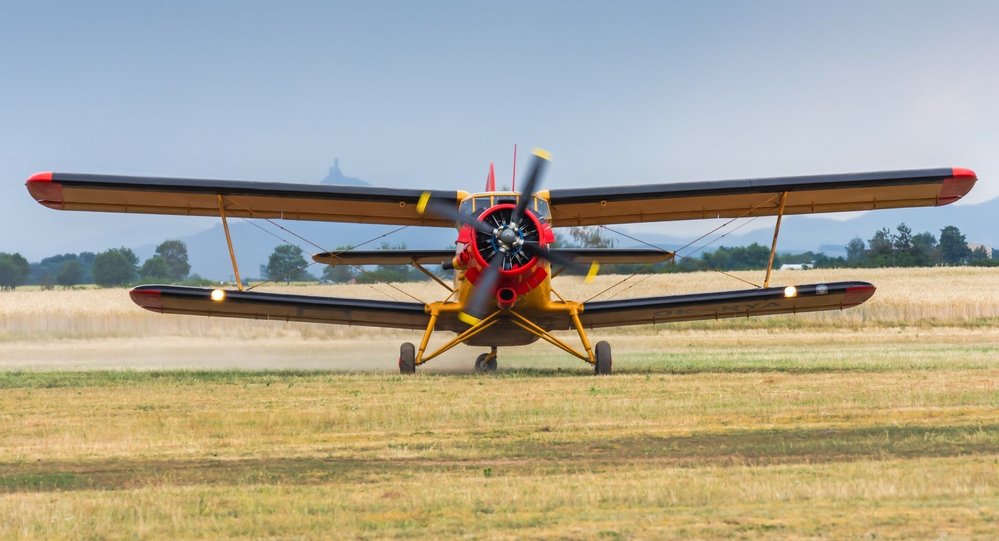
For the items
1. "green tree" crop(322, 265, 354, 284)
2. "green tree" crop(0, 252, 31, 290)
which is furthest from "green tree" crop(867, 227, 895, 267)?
"green tree" crop(0, 252, 31, 290)

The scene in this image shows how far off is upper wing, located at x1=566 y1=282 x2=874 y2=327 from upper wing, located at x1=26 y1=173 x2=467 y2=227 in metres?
3.49

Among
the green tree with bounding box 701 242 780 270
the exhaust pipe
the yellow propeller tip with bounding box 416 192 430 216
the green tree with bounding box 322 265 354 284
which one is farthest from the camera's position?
the green tree with bounding box 701 242 780 270

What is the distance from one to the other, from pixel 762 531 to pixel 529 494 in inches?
69.8

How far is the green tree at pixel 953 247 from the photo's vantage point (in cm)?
10915

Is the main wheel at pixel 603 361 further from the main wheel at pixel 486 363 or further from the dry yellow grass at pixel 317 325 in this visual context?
the dry yellow grass at pixel 317 325

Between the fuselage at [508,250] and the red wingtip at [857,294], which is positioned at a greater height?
the fuselage at [508,250]

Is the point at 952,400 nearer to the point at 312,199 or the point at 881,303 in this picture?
the point at 312,199

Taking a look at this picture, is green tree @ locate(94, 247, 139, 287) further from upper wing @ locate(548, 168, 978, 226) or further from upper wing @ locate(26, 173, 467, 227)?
upper wing @ locate(548, 168, 978, 226)

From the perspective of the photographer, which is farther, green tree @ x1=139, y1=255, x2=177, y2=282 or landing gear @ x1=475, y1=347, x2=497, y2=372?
green tree @ x1=139, y1=255, x2=177, y2=282

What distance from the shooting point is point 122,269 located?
94562 mm

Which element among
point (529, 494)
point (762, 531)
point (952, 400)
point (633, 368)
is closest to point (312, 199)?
point (633, 368)

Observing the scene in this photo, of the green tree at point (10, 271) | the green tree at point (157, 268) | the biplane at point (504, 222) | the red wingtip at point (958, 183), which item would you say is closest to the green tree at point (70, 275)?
the green tree at point (10, 271)

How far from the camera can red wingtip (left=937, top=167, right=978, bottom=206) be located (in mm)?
18375

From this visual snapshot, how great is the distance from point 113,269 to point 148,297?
7837cm
